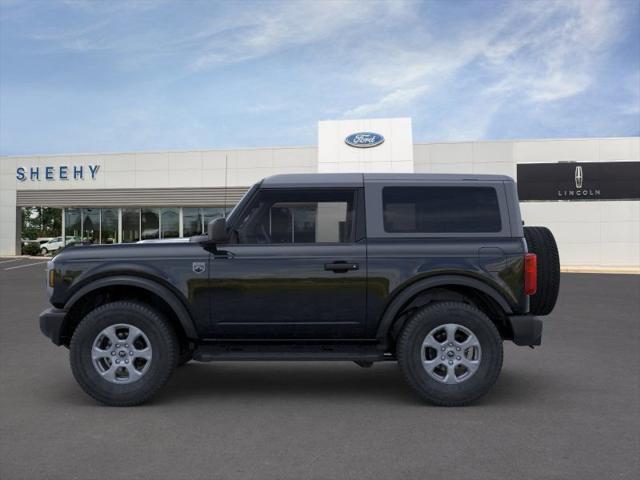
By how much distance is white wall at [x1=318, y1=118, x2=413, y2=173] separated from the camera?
31.5m

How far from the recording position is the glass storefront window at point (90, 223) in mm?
37562

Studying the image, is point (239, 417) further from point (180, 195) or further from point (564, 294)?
point (180, 195)

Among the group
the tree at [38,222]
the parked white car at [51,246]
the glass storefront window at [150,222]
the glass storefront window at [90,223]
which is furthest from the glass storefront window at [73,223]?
the glass storefront window at [150,222]

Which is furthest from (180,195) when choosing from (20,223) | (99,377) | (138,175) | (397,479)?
(397,479)

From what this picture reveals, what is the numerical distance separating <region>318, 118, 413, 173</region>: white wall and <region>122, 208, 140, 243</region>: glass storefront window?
12.0 meters

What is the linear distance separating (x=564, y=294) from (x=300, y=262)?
12460mm

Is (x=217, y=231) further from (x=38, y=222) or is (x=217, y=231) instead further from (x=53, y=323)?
(x=38, y=222)

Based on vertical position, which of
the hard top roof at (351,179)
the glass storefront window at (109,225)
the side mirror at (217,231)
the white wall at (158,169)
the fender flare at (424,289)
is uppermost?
the white wall at (158,169)

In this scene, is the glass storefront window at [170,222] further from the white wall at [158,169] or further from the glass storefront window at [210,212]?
the white wall at [158,169]

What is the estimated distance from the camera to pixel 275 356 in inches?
210

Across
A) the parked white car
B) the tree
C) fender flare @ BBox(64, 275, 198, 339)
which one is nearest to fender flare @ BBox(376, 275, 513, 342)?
fender flare @ BBox(64, 275, 198, 339)

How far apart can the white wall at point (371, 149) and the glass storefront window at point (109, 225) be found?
44.1 ft

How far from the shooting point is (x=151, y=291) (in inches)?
212

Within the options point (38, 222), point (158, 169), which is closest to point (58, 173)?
point (158, 169)
